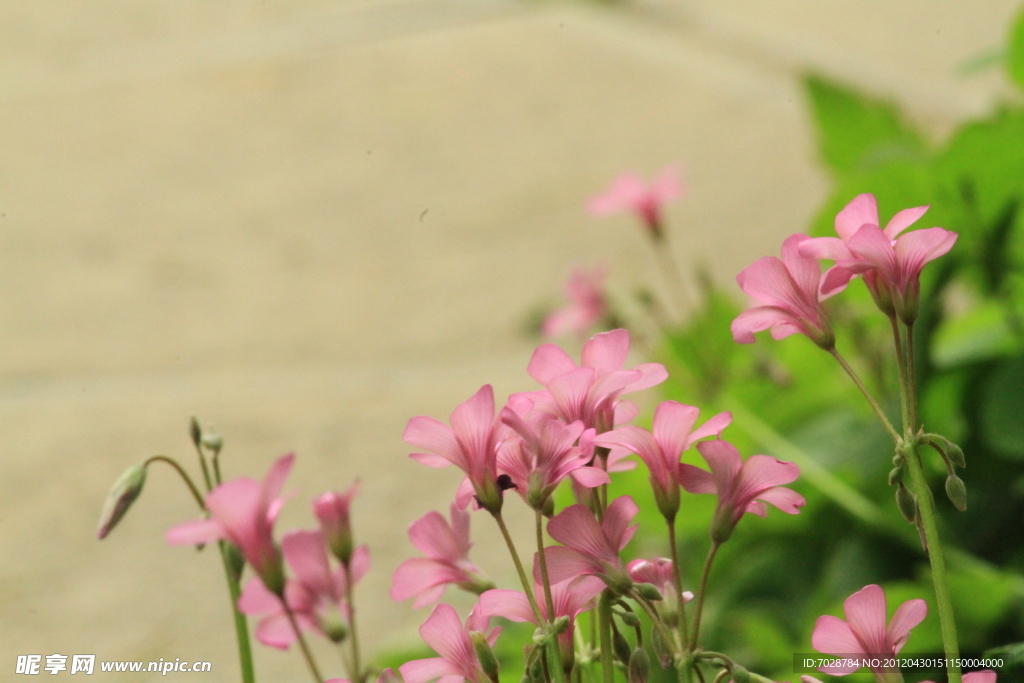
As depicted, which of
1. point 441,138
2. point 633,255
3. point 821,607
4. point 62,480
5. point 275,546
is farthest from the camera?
point 441,138

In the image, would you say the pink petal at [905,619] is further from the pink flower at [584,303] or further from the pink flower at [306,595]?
the pink flower at [584,303]

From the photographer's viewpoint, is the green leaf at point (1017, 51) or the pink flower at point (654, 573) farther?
the green leaf at point (1017, 51)

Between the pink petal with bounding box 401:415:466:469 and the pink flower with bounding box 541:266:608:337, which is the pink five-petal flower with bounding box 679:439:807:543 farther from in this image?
the pink flower with bounding box 541:266:608:337

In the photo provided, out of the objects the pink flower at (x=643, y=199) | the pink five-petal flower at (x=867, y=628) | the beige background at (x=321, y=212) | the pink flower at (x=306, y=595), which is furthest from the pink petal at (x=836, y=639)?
the pink flower at (x=643, y=199)

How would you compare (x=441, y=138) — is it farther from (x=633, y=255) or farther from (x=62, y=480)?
(x=62, y=480)

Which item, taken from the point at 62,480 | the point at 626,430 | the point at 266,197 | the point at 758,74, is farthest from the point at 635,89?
the point at 626,430

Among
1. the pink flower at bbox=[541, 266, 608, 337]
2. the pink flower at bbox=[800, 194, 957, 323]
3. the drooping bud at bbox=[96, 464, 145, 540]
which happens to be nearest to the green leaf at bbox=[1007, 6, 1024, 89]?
the pink flower at bbox=[541, 266, 608, 337]
